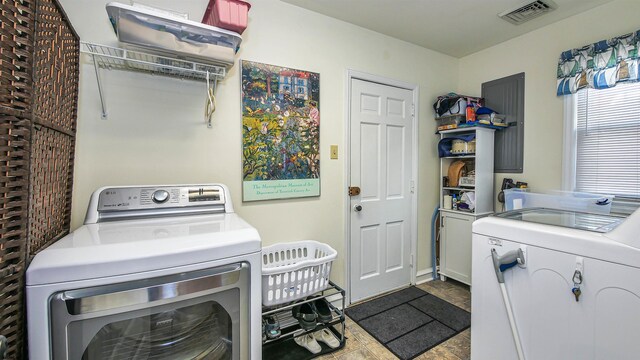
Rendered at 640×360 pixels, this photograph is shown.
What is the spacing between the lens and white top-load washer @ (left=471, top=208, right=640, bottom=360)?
0.99 m

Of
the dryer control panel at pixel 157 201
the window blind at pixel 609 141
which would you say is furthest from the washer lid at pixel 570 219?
the dryer control panel at pixel 157 201

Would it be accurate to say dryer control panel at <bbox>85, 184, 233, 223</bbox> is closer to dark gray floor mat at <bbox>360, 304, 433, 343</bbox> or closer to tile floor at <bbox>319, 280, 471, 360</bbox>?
tile floor at <bbox>319, 280, 471, 360</bbox>

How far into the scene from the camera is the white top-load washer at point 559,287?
3.24ft

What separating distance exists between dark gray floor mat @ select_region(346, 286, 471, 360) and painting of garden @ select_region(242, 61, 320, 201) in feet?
3.75

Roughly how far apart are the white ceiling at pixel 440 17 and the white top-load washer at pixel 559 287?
171 cm

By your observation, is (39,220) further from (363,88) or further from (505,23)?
(505,23)

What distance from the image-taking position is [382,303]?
247cm

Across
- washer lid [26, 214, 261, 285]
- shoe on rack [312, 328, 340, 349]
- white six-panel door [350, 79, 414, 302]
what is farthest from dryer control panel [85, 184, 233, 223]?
white six-panel door [350, 79, 414, 302]

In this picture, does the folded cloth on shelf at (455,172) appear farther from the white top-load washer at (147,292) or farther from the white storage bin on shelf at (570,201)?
the white top-load washer at (147,292)

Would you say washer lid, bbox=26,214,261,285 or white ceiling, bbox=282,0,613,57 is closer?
Answer: washer lid, bbox=26,214,261,285

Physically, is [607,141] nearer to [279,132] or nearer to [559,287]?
[559,287]

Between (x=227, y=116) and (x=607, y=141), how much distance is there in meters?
2.96

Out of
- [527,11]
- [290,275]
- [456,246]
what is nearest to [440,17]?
[527,11]

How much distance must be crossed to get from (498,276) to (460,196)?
1.72m
